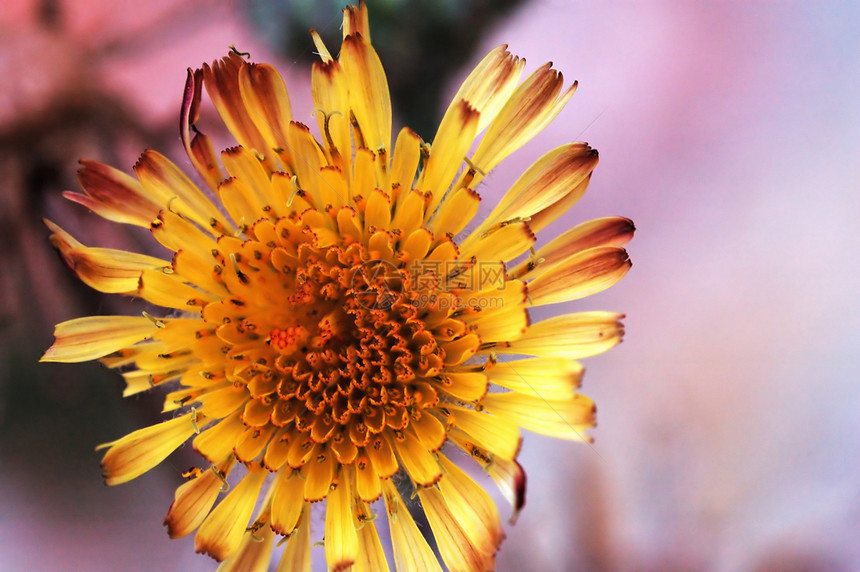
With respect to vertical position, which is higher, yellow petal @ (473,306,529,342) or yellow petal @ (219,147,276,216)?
yellow petal @ (219,147,276,216)

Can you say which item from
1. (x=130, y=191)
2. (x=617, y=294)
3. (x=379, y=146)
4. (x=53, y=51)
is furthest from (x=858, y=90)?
(x=53, y=51)

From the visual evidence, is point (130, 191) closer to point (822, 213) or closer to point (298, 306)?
point (298, 306)

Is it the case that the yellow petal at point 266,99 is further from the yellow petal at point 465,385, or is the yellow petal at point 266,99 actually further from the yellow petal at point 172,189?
the yellow petal at point 465,385

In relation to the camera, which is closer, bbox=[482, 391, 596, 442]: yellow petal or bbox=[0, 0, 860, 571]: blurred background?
bbox=[482, 391, 596, 442]: yellow petal

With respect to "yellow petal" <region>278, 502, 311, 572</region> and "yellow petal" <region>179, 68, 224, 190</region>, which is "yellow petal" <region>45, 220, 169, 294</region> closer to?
→ "yellow petal" <region>179, 68, 224, 190</region>

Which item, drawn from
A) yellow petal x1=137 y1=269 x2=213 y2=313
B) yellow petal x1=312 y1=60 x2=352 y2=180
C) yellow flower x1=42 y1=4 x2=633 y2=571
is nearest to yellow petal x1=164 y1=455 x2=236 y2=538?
yellow flower x1=42 y1=4 x2=633 y2=571

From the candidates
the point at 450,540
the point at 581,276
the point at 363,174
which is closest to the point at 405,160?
the point at 363,174

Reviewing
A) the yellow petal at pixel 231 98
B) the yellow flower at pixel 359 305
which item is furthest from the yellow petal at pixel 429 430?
the yellow petal at pixel 231 98
